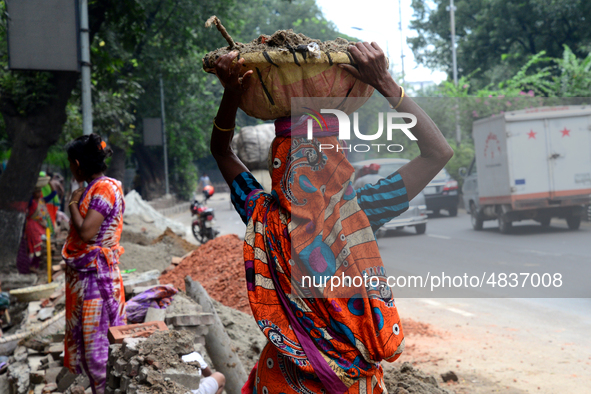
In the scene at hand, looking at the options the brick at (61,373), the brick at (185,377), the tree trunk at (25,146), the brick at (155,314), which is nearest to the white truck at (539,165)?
the brick at (185,377)

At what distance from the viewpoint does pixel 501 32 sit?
18109 mm

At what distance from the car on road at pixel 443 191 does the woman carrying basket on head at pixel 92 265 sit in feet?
6.50

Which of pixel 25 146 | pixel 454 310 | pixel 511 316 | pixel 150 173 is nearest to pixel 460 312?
pixel 454 310

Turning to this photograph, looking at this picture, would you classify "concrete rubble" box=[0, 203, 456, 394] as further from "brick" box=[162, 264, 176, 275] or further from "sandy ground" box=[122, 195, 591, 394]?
"brick" box=[162, 264, 176, 275]

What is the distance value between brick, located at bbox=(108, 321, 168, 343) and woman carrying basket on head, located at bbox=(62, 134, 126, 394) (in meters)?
0.18

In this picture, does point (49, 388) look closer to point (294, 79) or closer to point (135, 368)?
point (135, 368)

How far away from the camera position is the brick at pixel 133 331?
10.2 feet

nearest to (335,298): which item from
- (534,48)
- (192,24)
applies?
(192,24)

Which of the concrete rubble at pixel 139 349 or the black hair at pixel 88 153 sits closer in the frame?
the concrete rubble at pixel 139 349

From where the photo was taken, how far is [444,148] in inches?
66.2

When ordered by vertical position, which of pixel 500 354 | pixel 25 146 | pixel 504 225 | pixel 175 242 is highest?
pixel 25 146

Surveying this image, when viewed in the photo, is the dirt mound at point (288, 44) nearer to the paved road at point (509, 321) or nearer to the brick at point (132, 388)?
the paved road at point (509, 321)

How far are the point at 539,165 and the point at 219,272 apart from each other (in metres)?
4.99

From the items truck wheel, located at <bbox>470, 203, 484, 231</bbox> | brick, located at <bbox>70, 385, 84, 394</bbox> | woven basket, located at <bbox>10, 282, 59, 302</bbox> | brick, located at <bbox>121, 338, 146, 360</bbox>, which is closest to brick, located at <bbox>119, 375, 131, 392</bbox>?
brick, located at <bbox>121, 338, 146, 360</bbox>
